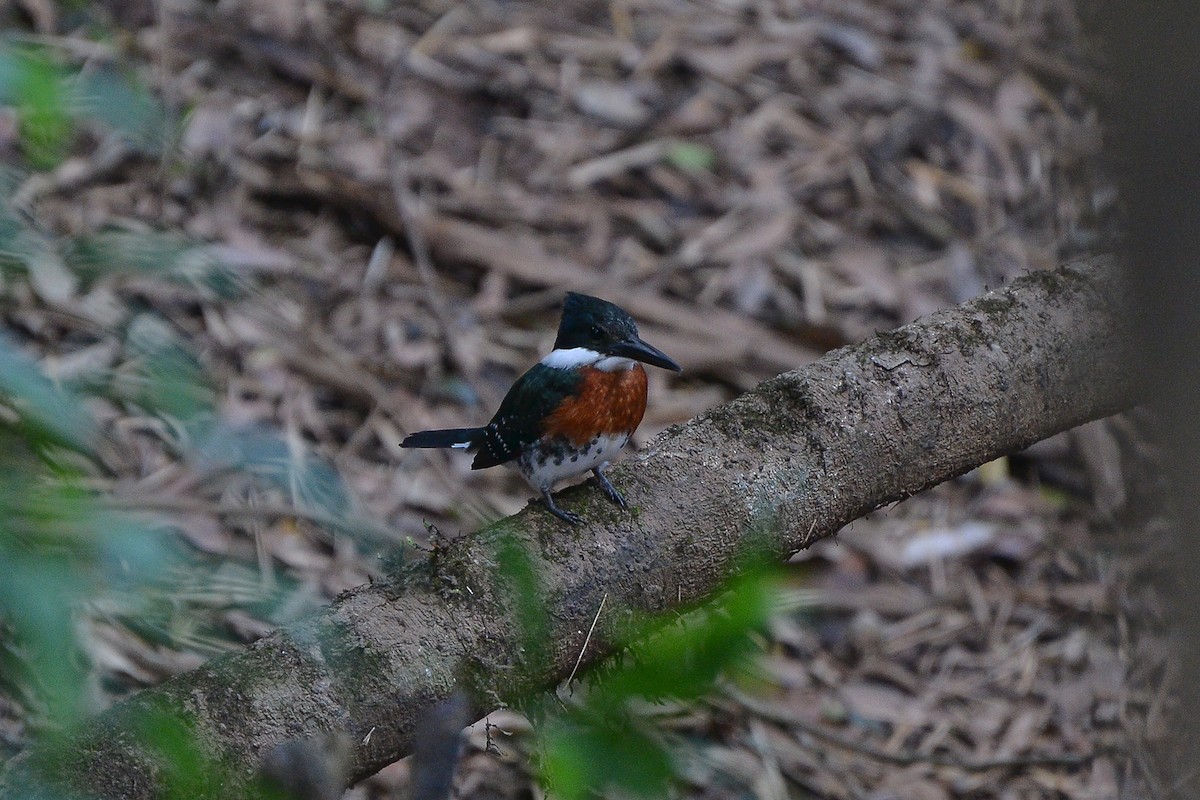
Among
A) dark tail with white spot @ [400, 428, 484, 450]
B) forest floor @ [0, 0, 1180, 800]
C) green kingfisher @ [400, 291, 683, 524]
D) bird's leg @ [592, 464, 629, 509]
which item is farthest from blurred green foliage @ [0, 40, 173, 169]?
dark tail with white spot @ [400, 428, 484, 450]

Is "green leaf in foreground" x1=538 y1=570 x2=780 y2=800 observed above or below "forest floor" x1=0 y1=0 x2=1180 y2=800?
above

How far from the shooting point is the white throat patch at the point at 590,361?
3.35 m

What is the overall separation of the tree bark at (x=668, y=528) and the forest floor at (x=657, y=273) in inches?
22.7

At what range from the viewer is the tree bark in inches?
91.8

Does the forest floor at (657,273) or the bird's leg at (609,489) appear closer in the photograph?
the bird's leg at (609,489)

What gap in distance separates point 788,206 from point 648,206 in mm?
732

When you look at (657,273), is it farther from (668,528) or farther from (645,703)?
(645,703)

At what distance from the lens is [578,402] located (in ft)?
10.7

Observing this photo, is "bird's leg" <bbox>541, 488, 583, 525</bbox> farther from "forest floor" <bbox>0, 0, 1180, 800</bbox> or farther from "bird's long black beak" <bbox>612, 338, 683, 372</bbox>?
"forest floor" <bbox>0, 0, 1180, 800</bbox>

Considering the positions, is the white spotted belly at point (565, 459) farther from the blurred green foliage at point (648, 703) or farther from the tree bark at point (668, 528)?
the blurred green foliage at point (648, 703)

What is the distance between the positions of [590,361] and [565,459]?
0.97ft

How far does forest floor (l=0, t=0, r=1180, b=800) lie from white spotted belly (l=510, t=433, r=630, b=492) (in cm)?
58

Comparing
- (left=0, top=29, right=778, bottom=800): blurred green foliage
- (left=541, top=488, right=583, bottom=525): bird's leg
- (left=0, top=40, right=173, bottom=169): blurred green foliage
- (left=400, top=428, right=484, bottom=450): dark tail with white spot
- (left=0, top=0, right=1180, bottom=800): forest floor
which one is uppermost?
(left=0, top=40, right=173, bottom=169): blurred green foliage

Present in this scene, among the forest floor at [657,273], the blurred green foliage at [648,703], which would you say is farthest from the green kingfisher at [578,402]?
the blurred green foliage at [648,703]
